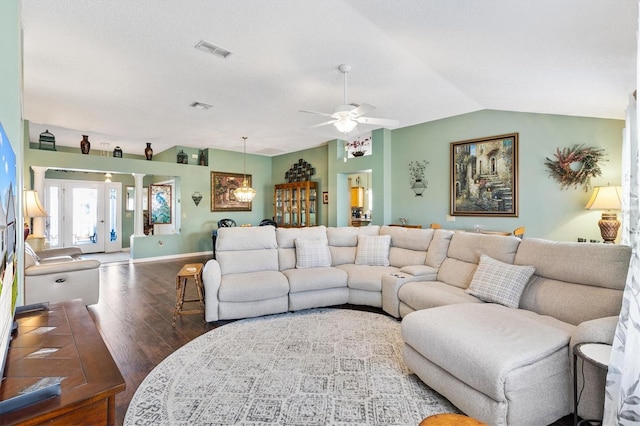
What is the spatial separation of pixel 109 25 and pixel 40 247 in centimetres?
454

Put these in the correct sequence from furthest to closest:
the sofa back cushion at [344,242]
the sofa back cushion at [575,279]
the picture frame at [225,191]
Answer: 1. the picture frame at [225,191]
2. the sofa back cushion at [344,242]
3. the sofa back cushion at [575,279]

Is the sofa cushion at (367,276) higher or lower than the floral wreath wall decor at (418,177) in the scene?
lower

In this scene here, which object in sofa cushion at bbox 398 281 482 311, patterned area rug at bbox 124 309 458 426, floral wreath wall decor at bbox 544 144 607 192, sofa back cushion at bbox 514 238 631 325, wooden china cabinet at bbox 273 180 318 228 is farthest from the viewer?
wooden china cabinet at bbox 273 180 318 228

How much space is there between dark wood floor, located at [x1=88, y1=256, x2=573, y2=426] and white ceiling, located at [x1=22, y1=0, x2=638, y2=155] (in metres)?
2.87

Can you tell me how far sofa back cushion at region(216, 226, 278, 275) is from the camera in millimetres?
3756


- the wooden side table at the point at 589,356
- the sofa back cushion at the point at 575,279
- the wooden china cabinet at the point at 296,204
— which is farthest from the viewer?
the wooden china cabinet at the point at 296,204

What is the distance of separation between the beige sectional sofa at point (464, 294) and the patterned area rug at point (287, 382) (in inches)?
→ 10.6

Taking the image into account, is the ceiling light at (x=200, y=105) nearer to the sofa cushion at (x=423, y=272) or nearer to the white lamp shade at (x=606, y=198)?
Result: the sofa cushion at (x=423, y=272)

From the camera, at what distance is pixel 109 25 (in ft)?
9.05

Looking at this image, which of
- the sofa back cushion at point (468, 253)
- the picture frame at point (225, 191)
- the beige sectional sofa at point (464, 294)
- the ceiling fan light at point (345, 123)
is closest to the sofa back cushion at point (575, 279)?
the beige sectional sofa at point (464, 294)

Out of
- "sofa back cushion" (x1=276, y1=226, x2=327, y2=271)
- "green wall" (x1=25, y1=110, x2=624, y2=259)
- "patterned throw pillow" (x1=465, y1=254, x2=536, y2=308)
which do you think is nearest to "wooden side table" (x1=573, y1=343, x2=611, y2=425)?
"patterned throw pillow" (x1=465, y1=254, x2=536, y2=308)

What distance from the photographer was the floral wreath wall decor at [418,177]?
5.97 m

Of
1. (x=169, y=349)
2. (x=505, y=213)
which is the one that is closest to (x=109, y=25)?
(x=169, y=349)

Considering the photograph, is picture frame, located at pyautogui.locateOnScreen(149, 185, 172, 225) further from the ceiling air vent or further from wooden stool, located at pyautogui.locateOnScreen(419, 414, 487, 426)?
wooden stool, located at pyautogui.locateOnScreen(419, 414, 487, 426)
